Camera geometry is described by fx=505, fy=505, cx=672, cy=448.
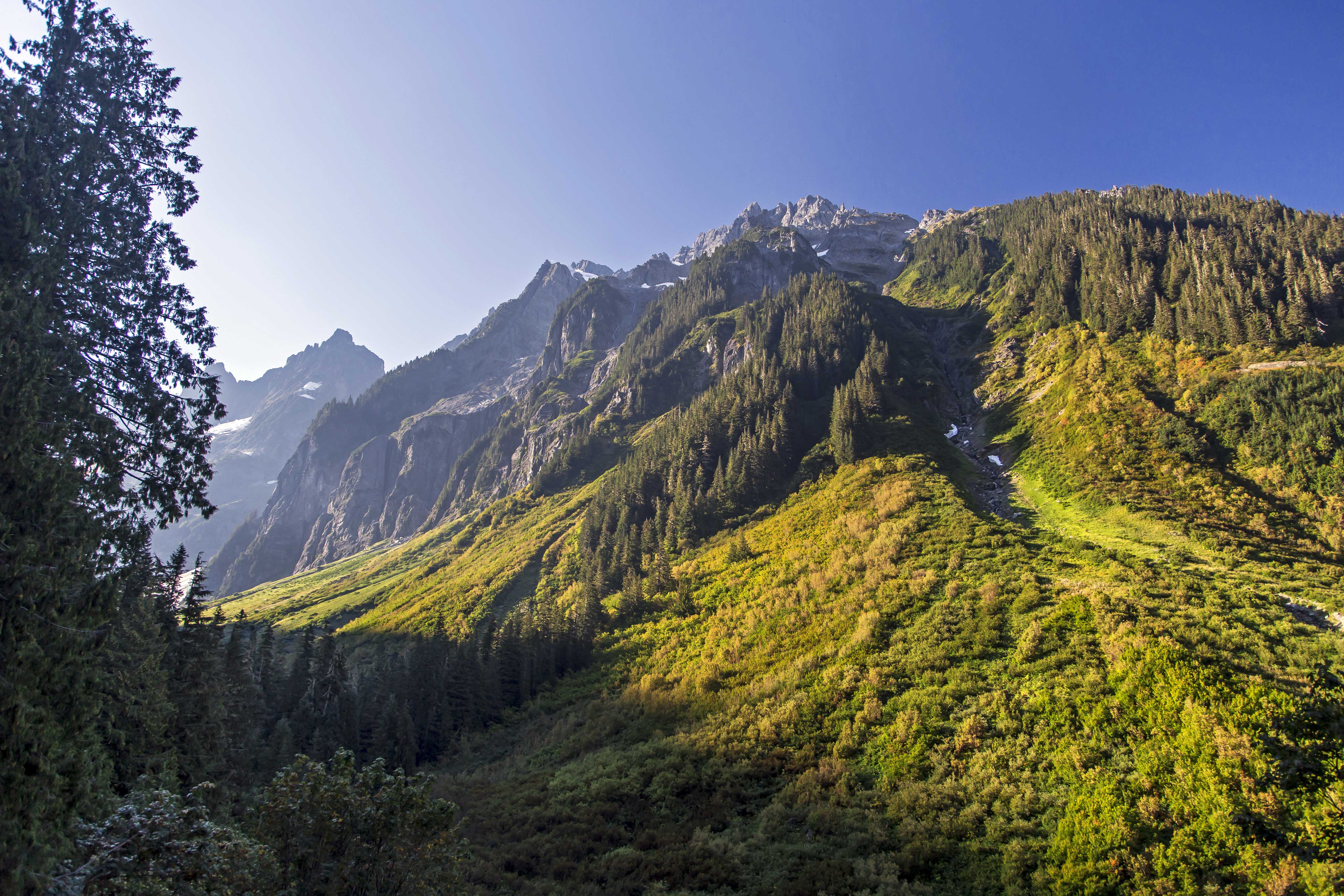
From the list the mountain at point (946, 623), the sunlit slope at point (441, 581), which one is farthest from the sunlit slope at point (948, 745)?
the sunlit slope at point (441, 581)

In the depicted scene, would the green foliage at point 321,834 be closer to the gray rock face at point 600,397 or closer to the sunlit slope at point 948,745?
the sunlit slope at point 948,745

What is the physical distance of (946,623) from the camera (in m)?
25.9

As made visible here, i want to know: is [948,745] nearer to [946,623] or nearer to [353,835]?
[946,623]

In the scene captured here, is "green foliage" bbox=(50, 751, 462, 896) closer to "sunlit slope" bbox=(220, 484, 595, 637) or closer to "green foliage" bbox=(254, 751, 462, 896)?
"green foliage" bbox=(254, 751, 462, 896)

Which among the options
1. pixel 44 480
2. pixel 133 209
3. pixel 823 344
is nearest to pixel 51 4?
pixel 133 209

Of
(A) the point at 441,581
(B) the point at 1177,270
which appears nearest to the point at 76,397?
(A) the point at 441,581

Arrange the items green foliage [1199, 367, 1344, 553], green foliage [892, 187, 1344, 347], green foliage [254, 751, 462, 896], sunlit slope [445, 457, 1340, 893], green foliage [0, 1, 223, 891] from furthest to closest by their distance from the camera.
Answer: green foliage [892, 187, 1344, 347] < green foliage [1199, 367, 1344, 553] < sunlit slope [445, 457, 1340, 893] < green foliage [254, 751, 462, 896] < green foliage [0, 1, 223, 891]

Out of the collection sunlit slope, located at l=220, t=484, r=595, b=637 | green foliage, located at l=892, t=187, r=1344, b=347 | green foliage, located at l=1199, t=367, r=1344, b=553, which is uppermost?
green foliage, located at l=892, t=187, r=1344, b=347

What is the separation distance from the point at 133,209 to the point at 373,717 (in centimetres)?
3996

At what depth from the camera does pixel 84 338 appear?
12102 millimetres

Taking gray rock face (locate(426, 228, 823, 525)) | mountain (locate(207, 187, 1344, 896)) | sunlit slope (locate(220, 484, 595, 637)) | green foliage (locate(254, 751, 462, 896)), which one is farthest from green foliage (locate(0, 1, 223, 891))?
gray rock face (locate(426, 228, 823, 525))

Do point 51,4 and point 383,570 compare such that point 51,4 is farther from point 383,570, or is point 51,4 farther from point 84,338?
point 383,570

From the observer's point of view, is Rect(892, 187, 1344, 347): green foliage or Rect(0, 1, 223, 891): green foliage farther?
Rect(892, 187, 1344, 347): green foliage

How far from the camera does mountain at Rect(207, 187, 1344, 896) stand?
44.7 ft
